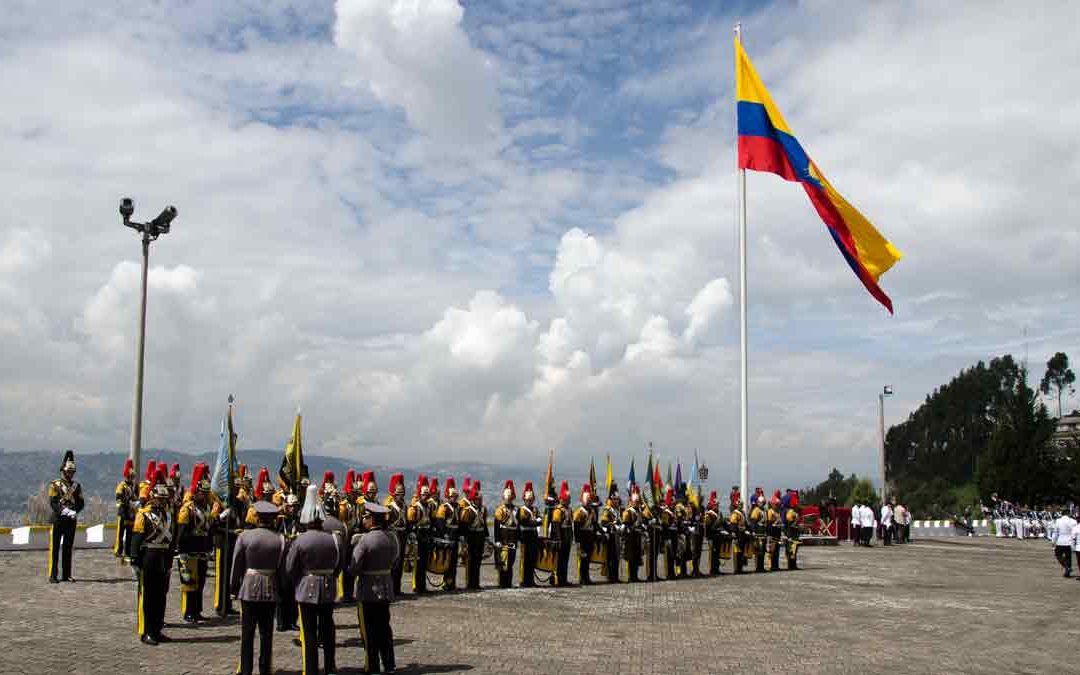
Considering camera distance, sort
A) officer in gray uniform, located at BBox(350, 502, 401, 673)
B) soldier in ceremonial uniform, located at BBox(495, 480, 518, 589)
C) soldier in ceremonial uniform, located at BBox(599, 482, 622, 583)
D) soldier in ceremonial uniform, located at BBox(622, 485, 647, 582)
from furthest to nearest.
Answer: soldier in ceremonial uniform, located at BBox(622, 485, 647, 582) → soldier in ceremonial uniform, located at BBox(599, 482, 622, 583) → soldier in ceremonial uniform, located at BBox(495, 480, 518, 589) → officer in gray uniform, located at BBox(350, 502, 401, 673)

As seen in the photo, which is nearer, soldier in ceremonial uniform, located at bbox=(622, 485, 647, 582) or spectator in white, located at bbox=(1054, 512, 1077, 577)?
soldier in ceremonial uniform, located at bbox=(622, 485, 647, 582)

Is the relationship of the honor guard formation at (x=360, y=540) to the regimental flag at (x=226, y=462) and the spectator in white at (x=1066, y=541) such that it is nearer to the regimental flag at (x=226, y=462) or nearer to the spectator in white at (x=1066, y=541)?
the regimental flag at (x=226, y=462)

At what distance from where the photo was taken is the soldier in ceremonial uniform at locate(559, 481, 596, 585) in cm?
1939

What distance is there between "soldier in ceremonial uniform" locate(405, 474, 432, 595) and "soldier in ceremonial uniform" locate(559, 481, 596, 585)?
3.39 metres

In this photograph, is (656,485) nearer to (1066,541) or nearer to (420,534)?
(420,534)

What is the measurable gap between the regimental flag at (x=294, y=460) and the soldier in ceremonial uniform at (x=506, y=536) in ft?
14.9

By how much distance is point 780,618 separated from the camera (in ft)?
49.8

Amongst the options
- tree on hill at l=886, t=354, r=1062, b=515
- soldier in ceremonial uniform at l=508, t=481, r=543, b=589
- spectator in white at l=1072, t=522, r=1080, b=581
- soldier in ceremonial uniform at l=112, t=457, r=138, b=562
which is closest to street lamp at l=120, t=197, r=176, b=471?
soldier in ceremonial uniform at l=112, t=457, r=138, b=562

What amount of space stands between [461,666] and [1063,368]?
516ft

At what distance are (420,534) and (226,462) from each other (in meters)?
3.55

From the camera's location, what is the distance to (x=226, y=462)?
1558 centimetres

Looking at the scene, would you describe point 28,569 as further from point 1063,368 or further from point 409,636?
point 1063,368

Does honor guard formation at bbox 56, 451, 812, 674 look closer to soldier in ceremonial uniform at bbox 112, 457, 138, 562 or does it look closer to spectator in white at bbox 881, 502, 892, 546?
soldier in ceremonial uniform at bbox 112, 457, 138, 562

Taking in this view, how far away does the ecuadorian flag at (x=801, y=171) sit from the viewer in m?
26.6
